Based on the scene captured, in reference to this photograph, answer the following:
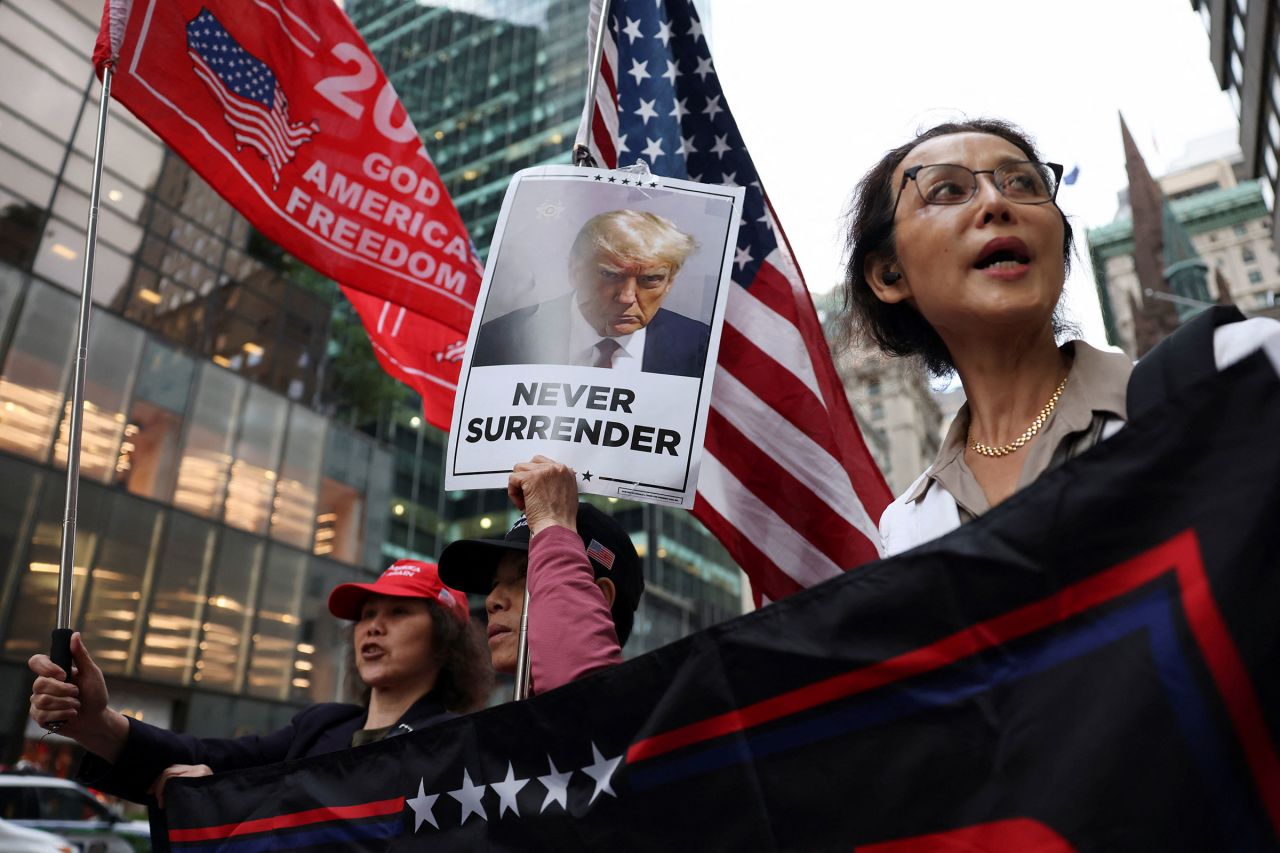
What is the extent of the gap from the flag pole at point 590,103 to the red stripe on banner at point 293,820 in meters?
2.00

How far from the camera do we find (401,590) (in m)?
3.72

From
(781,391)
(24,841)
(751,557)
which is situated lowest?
(24,841)

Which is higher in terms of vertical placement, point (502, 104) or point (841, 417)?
point (502, 104)

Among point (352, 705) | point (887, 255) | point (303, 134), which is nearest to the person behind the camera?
point (887, 255)

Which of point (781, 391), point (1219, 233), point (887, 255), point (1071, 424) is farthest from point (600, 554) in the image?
point (1219, 233)

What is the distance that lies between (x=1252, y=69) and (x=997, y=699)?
3007 centimetres

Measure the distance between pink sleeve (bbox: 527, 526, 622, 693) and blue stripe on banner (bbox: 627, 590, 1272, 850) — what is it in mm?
277

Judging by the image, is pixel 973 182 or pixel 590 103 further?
pixel 590 103

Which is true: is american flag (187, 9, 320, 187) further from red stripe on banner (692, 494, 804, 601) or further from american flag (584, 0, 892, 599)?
red stripe on banner (692, 494, 804, 601)

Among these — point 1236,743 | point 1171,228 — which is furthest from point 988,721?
point 1171,228

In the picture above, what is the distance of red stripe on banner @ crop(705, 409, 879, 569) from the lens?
159 inches

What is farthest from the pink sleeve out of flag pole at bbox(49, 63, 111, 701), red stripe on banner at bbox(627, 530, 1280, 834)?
flag pole at bbox(49, 63, 111, 701)

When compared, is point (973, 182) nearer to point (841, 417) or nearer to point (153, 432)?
point (841, 417)

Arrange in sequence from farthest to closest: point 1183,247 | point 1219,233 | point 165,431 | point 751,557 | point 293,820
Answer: point 1219,233 → point 1183,247 → point 165,431 → point 751,557 → point 293,820
